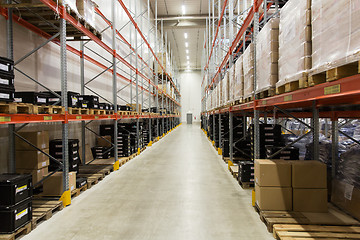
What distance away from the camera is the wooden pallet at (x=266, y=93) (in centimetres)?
302

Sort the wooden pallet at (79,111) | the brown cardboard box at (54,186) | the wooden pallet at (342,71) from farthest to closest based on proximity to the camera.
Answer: the wooden pallet at (79,111) → the brown cardboard box at (54,186) → the wooden pallet at (342,71)

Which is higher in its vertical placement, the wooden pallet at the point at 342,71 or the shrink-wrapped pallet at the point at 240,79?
the shrink-wrapped pallet at the point at 240,79

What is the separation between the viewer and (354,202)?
302cm

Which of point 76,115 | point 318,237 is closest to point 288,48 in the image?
point 318,237

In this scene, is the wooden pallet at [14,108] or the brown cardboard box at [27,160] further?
the brown cardboard box at [27,160]

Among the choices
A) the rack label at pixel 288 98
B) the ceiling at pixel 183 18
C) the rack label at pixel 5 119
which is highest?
the ceiling at pixel 183 18

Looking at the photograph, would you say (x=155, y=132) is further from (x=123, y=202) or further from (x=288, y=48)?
(x=288, y=48)

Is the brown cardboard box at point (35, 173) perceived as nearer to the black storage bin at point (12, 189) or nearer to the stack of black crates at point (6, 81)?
the black storage bin at point (12, 189)

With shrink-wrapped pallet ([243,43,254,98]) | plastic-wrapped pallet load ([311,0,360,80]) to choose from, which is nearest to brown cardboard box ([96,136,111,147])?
shrink-wrapped pallet ([243,43,254,98])

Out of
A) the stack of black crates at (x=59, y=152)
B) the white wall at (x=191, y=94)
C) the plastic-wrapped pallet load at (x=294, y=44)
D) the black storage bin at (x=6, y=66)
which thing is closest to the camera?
the plastic-wrapped pallet load at (x=294, y=44)

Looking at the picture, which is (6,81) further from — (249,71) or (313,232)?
(313,232)

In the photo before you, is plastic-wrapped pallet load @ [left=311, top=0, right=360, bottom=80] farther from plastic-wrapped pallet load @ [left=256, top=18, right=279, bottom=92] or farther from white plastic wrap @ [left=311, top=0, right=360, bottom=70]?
plastic-wrapped pallet load @ [left=256, top=18, right=279, bottom=92]

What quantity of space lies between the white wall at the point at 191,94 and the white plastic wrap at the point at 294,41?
32.3 metres

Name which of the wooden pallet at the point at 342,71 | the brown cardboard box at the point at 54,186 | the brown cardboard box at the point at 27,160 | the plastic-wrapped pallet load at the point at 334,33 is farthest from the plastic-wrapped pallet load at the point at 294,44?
the brown cardboard box at the point at 27,160
